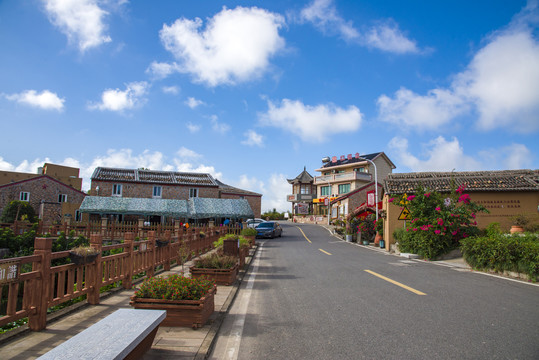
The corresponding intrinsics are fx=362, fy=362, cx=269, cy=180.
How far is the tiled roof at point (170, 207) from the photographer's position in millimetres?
34781

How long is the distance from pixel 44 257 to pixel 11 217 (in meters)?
39.0

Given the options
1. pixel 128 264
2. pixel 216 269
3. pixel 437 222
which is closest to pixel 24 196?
pixel 128 264

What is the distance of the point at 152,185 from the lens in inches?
1661

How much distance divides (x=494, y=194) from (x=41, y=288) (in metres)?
21.5

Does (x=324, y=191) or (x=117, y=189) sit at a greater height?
(x=324, y=191)

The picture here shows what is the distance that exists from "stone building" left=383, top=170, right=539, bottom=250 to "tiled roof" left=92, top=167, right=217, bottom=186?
85.2ft

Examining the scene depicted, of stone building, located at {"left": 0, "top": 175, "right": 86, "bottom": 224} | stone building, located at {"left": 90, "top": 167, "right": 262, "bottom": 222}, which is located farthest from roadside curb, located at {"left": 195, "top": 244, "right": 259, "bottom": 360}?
stone building, located at {"left": 0, "top": 175, "right": 86, "bottom": 224}

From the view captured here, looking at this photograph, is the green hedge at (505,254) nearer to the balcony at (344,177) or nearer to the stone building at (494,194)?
the stone building at (494,194)

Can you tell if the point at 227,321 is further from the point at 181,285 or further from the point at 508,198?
the point at 508,198

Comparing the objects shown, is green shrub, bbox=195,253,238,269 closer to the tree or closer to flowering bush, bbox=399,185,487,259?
flowering bush, bbox=399,185,487,259

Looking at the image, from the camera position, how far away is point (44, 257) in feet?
16.8

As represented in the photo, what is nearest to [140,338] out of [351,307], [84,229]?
[351,307]

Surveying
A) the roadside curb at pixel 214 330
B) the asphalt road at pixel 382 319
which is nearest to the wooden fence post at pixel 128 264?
the roadside curb at pixel 214 330

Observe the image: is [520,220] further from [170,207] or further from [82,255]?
[170,207]
